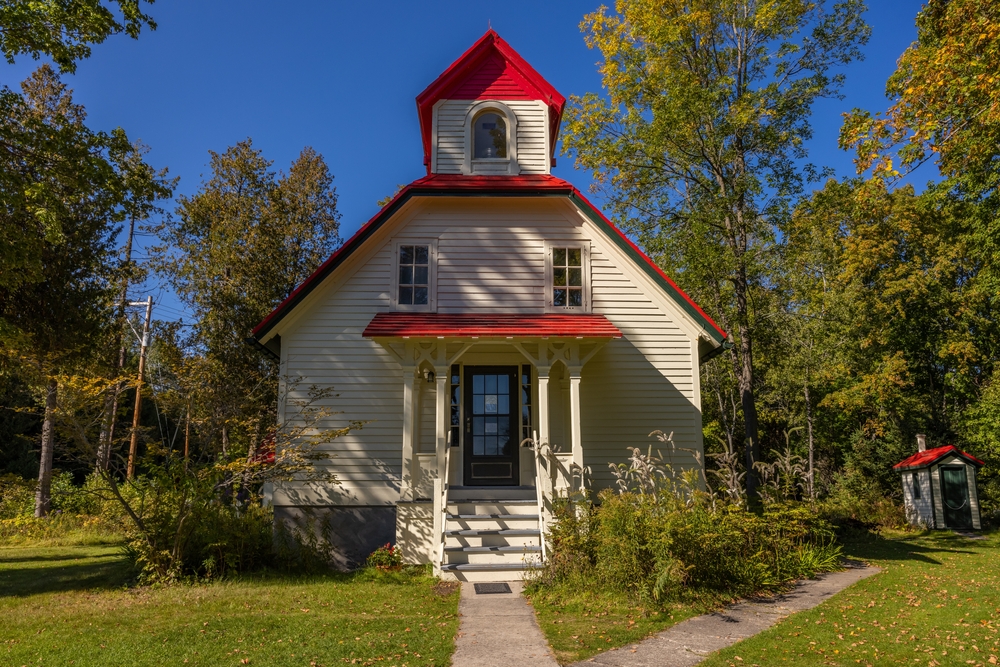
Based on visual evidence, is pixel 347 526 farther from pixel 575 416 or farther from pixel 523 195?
pixel 523 195

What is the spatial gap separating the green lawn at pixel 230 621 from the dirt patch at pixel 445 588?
29 mm

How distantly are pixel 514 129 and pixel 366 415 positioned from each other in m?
6.85

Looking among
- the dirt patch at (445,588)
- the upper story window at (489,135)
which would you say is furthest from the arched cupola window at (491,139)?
the dirt patch at (445,588)

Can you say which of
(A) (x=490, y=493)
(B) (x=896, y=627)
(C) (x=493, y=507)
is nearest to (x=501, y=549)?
(C) (x=493, y=507)

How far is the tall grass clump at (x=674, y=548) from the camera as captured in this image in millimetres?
8227

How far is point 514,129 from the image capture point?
1394 centimetres

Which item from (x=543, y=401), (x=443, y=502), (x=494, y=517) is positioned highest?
(x=543, y=401)

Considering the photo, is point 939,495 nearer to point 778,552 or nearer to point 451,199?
point 778,552

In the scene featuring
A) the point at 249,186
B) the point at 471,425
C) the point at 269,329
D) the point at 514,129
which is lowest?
the point at 471,425

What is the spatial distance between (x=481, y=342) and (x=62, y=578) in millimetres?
7856

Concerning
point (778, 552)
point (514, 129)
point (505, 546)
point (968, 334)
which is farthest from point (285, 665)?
point (968, 334)

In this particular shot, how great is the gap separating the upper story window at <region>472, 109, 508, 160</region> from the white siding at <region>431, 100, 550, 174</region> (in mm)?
264

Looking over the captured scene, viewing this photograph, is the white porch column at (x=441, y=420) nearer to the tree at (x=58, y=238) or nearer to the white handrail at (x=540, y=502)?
the white handrail at (x=540, y=502)

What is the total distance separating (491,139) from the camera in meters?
14.1
